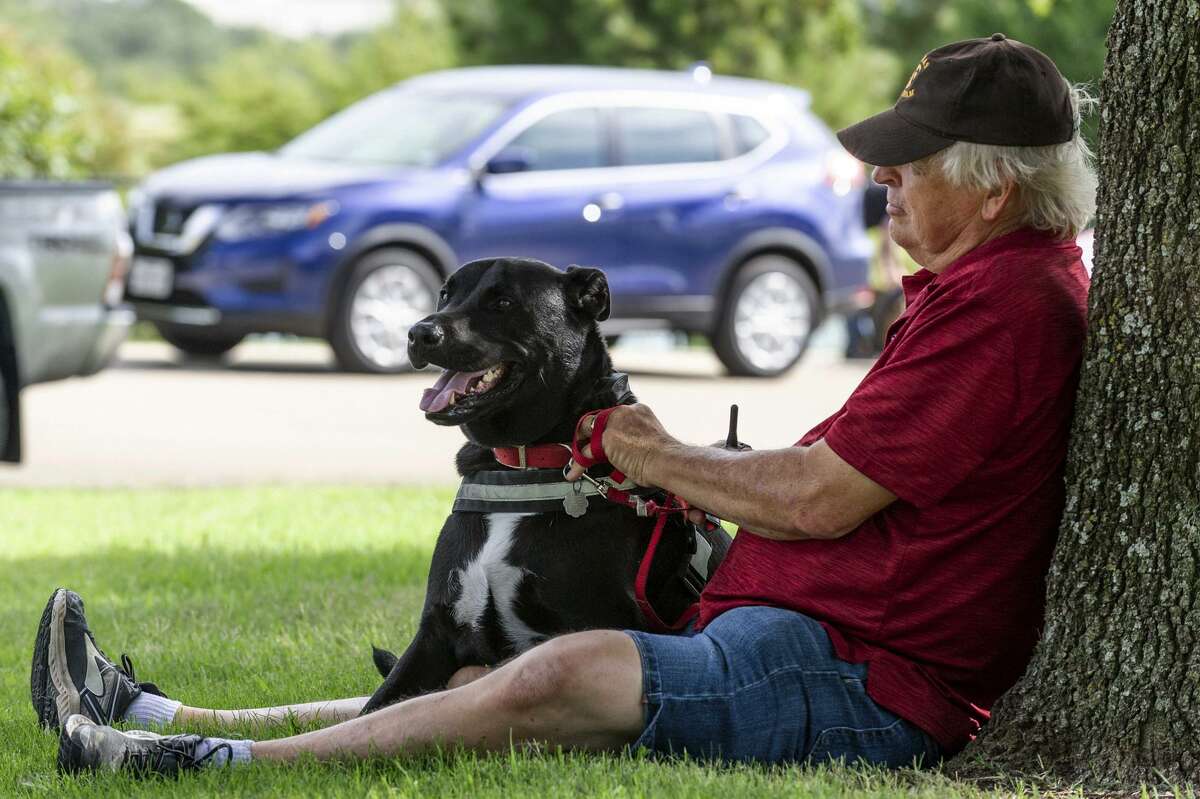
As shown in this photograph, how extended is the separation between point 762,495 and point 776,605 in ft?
0.83

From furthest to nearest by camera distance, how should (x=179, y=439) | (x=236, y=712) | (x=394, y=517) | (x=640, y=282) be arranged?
(x=640, y=282)
(x=179, y=439)
(x=394, y=517)
(x=236, y=712)

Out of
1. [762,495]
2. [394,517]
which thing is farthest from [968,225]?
[394,517]

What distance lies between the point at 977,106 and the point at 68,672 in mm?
2434

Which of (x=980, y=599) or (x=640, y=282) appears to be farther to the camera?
(x=640, y=282)

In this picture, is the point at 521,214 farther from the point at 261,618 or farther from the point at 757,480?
the point at 757,480

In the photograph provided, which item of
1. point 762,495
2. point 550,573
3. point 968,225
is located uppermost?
point 968,225

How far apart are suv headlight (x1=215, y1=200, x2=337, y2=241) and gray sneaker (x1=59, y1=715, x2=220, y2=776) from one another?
28.5ft

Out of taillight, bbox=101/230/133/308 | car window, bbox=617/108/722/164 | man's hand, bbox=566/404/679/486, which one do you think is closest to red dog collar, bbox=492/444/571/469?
man's hand, bbox=566/404/679/486

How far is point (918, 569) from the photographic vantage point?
10.7 feet

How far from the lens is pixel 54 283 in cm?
Answer: 841

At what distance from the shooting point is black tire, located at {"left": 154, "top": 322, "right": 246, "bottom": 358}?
12.6 m

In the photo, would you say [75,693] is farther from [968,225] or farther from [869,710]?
[968,225]

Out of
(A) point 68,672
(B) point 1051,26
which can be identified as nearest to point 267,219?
(A) point 68,672

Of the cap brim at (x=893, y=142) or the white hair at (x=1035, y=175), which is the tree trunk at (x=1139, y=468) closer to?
the white hair at (x=1035, y=175)
